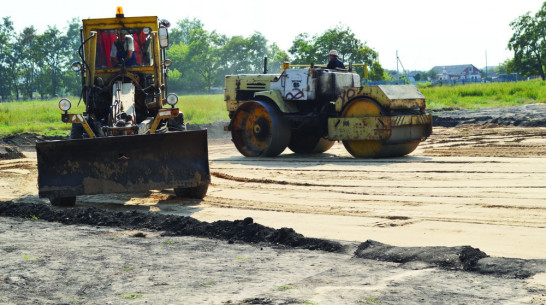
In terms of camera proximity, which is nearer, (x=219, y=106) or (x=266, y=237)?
(x=266, y=237)

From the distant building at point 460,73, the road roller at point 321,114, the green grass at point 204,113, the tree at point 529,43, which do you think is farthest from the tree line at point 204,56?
the distant building at point 460,73

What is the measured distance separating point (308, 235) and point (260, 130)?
9.91 meters

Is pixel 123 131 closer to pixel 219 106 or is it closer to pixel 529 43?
pixel 219 106

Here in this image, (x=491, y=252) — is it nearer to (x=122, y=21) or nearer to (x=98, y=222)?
(x=98, y=222)

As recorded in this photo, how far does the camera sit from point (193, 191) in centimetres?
1168

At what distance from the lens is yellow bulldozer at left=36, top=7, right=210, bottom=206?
10703mm

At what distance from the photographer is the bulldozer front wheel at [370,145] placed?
1658 cm

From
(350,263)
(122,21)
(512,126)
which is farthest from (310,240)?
(512,126)

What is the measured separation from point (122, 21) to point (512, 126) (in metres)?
15.9

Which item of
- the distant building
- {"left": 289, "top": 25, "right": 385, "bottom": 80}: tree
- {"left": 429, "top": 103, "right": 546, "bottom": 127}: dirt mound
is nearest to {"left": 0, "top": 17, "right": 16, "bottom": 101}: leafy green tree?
{"left": 289, "top": 25, "right": 385, "bottom": 80}: tree

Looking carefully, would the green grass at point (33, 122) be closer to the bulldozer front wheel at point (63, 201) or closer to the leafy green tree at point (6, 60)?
the bulldozer front wheel at point (63, 201)

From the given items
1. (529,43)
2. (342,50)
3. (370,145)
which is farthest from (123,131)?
(529,43)

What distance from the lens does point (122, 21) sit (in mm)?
12469

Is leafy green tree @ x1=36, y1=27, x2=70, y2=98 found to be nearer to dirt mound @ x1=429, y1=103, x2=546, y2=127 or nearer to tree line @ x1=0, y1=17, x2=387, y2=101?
tree line @ x1=0, y1=17, x2=387, y2=101
